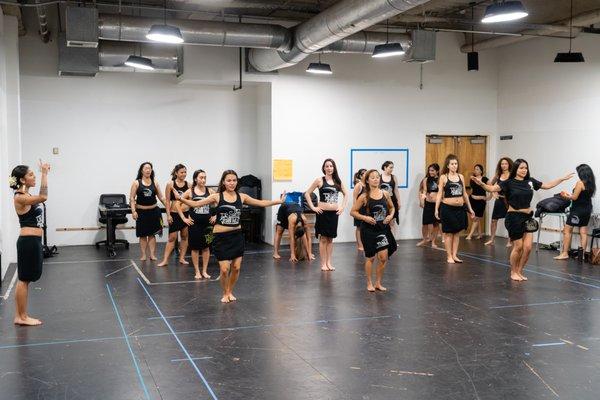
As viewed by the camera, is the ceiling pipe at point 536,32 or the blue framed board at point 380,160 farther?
the blue framed board at point 380,160

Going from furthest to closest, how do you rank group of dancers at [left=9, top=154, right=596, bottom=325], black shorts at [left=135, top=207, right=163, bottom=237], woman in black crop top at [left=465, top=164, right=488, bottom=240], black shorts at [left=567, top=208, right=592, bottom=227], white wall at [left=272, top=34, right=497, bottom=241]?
woman in black crop top at [left=465, top=164, right=488, bottom=240] < white wall at [left=272, top=34, right=497, bottom=241] < black shorts at [left=567, top=208, right=592, bottom=227] < black shorts at [left=135, top=207, right=163, bottom=237] < group of dancers at [left=9, top=154, right=596, bottom=325]

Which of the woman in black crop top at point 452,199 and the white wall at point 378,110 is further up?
the white wall at point 378,110

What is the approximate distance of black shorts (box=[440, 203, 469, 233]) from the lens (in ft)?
32.9

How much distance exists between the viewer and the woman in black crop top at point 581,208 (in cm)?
1042

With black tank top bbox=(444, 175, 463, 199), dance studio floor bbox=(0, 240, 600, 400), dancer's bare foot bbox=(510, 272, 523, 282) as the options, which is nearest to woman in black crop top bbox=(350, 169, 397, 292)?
dance studio floor bbox=(0, 240, 600, 400)

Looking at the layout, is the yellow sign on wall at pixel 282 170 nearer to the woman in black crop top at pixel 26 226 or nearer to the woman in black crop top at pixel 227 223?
the woman in black crop top at pixel 227 223

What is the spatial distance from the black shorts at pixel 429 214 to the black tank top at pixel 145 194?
5.25 meters

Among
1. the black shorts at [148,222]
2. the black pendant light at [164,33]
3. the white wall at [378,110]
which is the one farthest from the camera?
the white wall at [378,110]

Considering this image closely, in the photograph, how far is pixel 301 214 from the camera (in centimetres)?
1084

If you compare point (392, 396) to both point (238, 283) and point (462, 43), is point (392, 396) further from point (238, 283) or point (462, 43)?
point (462, 43)

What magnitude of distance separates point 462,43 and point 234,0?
18.8 feet

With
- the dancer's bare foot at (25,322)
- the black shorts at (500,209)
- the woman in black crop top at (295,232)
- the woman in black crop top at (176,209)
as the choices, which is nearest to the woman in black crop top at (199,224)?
the woman in black crop top at (176,209)

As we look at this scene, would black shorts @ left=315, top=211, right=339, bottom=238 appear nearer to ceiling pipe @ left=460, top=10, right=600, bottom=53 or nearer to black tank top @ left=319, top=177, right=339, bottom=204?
black tank top @ left=319, top=177, right=339, bottom=204

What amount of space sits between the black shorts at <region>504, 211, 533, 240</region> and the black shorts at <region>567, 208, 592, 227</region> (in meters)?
2.65
